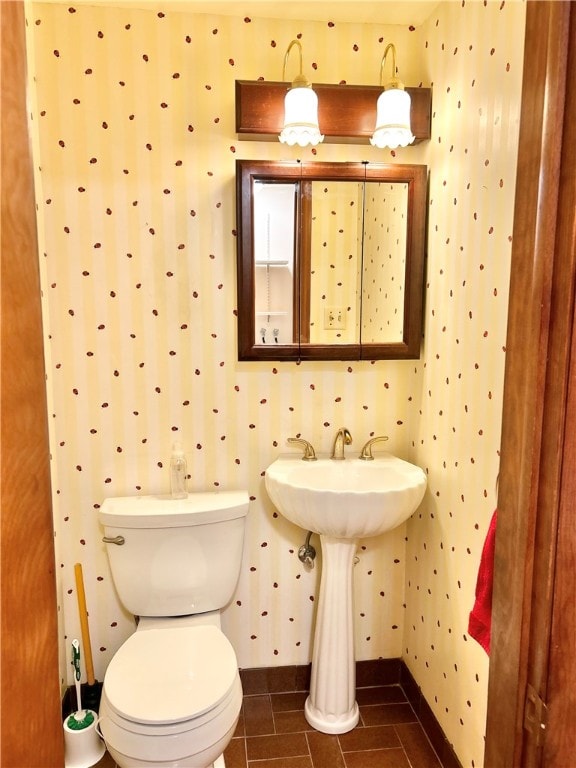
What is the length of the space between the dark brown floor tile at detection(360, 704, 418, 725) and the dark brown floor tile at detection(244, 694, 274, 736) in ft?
1.12

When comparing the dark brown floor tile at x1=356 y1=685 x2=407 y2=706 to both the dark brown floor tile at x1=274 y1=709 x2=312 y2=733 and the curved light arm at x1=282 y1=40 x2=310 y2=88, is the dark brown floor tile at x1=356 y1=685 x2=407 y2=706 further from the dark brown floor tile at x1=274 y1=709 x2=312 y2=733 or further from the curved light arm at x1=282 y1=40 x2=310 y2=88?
the curved light arm at x1=282 y1=40 x2=310 y2=88

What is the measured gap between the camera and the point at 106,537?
6.17 ft

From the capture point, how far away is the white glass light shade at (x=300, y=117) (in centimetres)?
175

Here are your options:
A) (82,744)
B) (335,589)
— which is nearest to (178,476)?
(335,589)

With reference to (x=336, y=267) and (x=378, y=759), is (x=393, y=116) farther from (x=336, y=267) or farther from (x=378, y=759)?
(x=378, y=759)

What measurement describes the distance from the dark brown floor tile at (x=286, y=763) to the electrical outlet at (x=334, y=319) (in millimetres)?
1428

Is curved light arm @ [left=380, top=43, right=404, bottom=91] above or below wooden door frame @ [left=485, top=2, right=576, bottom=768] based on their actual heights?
above

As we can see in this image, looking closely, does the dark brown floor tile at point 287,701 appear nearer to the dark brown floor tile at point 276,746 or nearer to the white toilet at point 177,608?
the dark brown floor tile at point 276,746

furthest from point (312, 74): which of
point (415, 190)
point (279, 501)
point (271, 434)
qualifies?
point (279, 501)

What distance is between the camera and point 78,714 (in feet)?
6.26

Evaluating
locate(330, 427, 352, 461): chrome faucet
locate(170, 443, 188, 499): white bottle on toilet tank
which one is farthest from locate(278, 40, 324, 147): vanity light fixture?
locate(170, 443, 188, 499): white bottle on toilet tank

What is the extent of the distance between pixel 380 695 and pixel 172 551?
40.2 inches

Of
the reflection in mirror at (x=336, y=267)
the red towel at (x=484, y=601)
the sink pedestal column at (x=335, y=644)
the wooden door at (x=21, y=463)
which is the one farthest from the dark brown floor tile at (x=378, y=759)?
the wooden door at (x=21, y=463)

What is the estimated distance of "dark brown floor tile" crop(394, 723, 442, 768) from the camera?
1868mm
